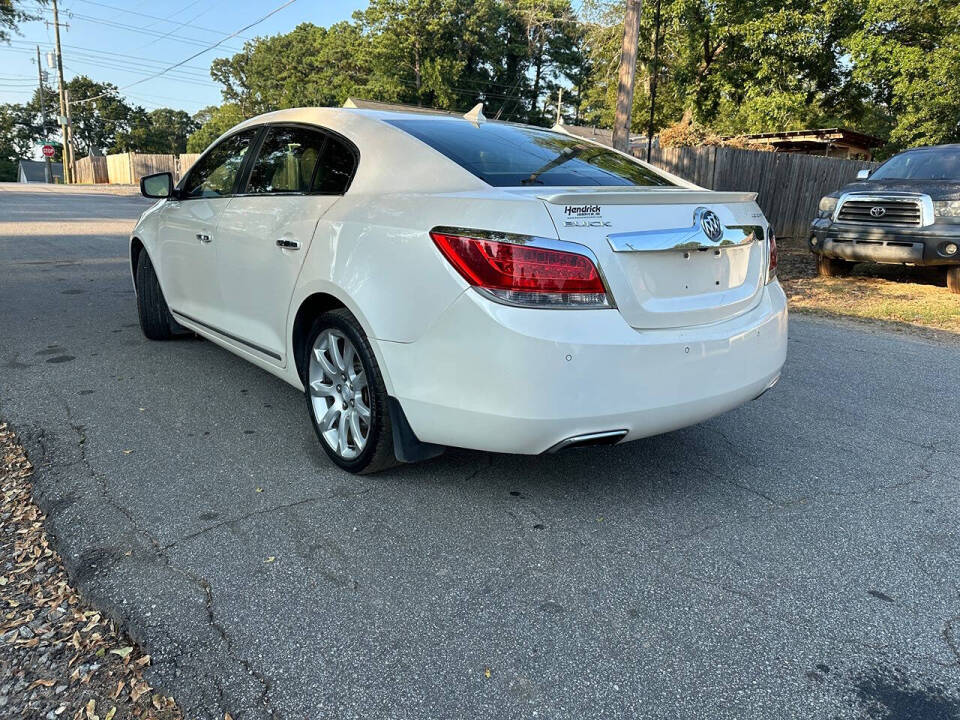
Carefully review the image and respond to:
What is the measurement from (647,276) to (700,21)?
25.7 m

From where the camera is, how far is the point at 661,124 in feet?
95.0

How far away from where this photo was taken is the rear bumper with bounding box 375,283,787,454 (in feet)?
8.04

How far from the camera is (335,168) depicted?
3348 mm

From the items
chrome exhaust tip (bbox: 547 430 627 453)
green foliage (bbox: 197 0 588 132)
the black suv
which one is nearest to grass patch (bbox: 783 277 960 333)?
the black suv

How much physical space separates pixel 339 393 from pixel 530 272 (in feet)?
4.11

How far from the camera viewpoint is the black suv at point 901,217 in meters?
8.53

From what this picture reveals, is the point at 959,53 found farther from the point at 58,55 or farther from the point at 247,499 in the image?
the point at 58,55

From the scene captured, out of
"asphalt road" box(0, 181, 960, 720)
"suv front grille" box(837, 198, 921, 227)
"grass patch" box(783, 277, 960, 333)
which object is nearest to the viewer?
"asphalt road" box(0, 181, 960, 720)

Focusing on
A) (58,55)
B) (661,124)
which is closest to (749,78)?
(661,124)

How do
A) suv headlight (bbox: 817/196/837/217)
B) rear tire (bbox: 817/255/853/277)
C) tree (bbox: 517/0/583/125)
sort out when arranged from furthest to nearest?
tree (bbox: 517/0/583/125), rear tire (bbox: 817/255/853/277), suv headlight (bbox: 817/196/837/217)

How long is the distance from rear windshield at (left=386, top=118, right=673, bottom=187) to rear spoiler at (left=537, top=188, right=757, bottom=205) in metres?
0.40

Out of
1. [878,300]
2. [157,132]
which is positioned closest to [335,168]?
[878,300]

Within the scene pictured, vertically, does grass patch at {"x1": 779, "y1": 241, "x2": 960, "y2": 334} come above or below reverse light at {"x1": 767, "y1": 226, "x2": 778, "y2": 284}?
below

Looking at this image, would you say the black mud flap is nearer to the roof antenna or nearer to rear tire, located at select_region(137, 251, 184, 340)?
the roof antenna
